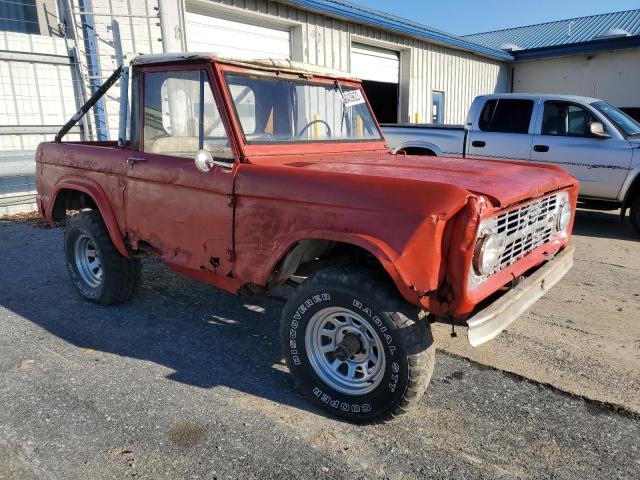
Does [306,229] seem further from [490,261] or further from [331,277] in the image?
[490,261]

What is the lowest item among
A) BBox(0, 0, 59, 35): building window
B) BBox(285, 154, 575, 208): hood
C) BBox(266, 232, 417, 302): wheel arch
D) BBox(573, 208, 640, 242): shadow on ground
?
BBox(573, 208, 640, 242): shadow on ground

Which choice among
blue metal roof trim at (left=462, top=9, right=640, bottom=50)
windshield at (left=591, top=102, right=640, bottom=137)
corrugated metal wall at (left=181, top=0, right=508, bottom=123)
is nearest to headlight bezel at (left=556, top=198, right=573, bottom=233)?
windshield at (left=591, top=102, right=640, bottom=137)

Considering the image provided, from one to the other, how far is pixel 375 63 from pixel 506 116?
6315 mm

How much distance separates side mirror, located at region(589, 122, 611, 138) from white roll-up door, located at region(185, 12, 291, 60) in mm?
5497

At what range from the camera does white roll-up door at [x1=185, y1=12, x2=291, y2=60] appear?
9461 millimetres

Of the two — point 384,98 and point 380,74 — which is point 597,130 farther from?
point 384,98

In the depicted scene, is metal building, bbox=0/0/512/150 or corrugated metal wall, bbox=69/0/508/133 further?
corrugated metal wall, bbox=69/0/508/133

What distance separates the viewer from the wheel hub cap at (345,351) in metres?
2.85

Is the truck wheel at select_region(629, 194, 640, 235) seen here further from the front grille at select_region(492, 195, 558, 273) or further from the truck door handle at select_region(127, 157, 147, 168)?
the truck door handle at select_region(127, 157, 147, 168)

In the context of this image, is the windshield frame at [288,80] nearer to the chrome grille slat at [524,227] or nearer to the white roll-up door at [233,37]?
the chrome grille slat at [524,227]

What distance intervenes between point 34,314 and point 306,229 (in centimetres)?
301

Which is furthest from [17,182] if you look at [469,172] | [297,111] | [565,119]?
[565,119]

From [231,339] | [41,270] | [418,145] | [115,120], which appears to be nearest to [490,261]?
[231,339]

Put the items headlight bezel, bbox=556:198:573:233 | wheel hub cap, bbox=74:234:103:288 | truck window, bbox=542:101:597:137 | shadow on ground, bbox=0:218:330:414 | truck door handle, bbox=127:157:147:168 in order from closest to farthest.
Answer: shadow on ground, bbox=0:218:330:414
headlight bezel, bbox=556:198:573:233
truck door handle, bbox=127:157:147:168
wheel hub cap, bbox=74:234:103:288
truck window, bbox=542:101:597:137
